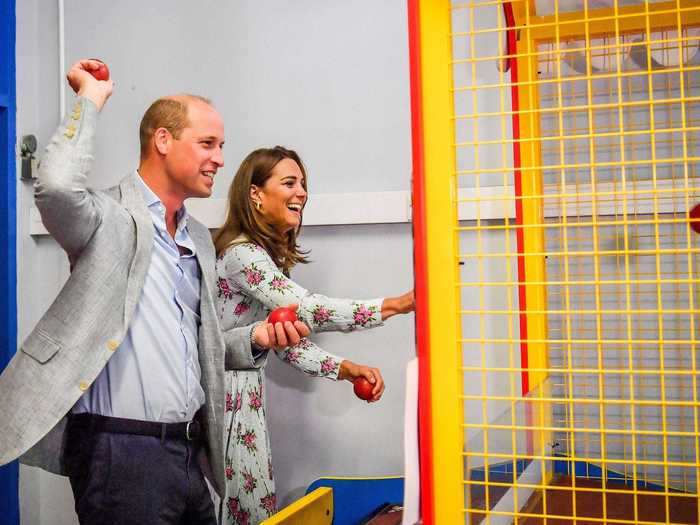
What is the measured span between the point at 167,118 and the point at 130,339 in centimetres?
51

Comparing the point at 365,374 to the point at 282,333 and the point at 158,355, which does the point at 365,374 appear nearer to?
the point at 282,333

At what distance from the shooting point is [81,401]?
1.55 meters

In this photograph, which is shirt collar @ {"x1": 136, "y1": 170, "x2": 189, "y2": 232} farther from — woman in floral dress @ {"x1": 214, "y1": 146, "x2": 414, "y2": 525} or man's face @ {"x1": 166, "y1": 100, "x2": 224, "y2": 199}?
woman in floral dress @ {"x1": 214, "y1": 146, "x2": 414, "y2": 525}

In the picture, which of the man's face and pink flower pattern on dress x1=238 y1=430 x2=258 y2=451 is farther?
pink flower pattern on dress x1=238 y1=430 x2=258 y2=451

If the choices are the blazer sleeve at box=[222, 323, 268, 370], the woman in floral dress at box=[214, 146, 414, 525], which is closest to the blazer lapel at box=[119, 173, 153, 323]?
the blazer sleeve at box=[222, 323, 268, 370]

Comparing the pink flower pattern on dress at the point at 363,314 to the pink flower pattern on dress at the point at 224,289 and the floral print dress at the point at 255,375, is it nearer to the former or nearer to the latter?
the floral print dress at the point at 255,375

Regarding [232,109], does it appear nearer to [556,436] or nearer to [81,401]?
[81,401]

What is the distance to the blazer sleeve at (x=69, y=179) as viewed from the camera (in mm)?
1321

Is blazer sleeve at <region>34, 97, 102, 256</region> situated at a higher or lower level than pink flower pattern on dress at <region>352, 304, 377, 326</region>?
higher

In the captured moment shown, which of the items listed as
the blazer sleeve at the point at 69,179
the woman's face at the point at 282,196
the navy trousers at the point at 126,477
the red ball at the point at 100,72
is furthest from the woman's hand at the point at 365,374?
the red ball at the point at 100,72

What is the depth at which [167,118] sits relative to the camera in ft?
5.58

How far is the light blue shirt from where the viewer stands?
153 cm

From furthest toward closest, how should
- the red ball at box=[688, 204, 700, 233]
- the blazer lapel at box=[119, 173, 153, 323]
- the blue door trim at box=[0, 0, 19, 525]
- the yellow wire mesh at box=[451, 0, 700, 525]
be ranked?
the blue door trim at box=[0, 0, 19, 525]
the yellow wire mesh at box=[451, 0, 700, 525]
the blazer lapel at box=[119, 173, 153, 323]
the red ball at box=[688, 204, 700, 233]

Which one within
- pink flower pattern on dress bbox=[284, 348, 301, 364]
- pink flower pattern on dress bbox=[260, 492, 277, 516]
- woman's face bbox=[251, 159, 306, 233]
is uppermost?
woman's face bbox=[251, 159, 306, 233]
